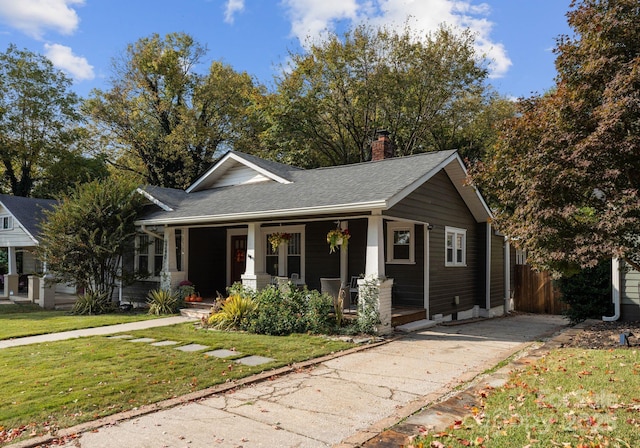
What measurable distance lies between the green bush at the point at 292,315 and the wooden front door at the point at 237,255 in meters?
4.99

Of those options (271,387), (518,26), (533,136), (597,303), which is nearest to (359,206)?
(533,136)

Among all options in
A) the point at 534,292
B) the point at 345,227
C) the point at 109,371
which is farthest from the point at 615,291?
the point at 109,371

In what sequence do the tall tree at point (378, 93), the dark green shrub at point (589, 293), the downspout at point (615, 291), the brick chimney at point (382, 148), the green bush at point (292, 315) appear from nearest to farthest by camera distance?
the green bush at point (292, 315)
the downspout at point (615, 291)
the dark green shrub at point (589, 293)
the brick chimney at point (382, 148)
the tall tree at point (378, 93)

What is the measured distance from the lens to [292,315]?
33.1 ft

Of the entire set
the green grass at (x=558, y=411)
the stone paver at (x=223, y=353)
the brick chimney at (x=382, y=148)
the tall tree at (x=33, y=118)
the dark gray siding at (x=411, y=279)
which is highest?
the tall tree at (x=33, y=118)

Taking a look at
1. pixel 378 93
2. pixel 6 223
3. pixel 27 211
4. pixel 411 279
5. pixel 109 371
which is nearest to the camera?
pixel 109 371

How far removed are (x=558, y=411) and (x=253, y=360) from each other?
4.37m

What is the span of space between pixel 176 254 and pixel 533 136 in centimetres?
1111

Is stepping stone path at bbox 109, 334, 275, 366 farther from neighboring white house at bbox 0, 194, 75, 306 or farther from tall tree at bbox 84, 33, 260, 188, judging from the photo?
tall tree at bbox 84, 33, 260, 188

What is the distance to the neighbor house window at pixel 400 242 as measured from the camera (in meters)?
12.5

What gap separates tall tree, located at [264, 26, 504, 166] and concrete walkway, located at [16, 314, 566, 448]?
20011mm

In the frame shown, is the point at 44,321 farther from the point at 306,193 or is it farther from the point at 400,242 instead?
the point at 400,242

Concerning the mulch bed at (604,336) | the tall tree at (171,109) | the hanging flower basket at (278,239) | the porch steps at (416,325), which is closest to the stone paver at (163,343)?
the hanging flower basket at (278,239)

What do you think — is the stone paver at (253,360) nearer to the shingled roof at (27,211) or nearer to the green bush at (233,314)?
the green bush at (233,314)
